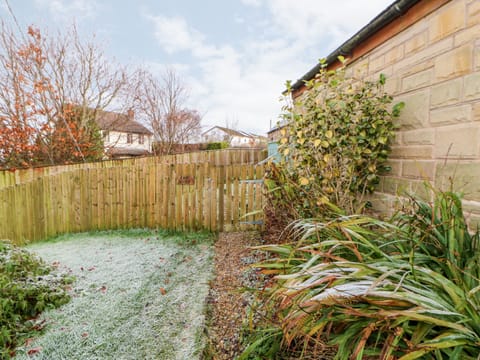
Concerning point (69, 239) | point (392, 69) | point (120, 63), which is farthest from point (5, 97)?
point (392, 69)

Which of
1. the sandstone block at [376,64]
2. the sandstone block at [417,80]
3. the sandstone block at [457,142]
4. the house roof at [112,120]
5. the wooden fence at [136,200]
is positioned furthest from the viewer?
the house roof at [112,120]

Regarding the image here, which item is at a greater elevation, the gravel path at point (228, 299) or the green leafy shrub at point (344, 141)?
the green leafy shrub at point (344, 141)

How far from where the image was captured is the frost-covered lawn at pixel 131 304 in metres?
1.92

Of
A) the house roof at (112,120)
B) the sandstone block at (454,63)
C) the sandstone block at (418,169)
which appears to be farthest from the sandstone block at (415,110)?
the house roof at (112,120)

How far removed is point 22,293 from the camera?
2.40 m

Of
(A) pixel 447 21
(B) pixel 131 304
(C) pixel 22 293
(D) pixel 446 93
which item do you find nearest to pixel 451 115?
(D) pixel 446 93

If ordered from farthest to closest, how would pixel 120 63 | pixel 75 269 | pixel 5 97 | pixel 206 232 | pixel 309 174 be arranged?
pixel 120 63 < pixel 5 97 < pixel 206 232 < pixel 75 269 < pixel 309 174

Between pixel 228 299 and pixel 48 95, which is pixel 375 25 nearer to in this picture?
pixel 228 299

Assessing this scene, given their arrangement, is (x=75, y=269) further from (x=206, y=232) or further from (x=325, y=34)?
(x=325, y=34)

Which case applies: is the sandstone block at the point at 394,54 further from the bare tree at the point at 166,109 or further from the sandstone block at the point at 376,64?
the bare tree at the point at 166,109

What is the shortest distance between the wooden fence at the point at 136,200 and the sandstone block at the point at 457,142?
2.88 metres

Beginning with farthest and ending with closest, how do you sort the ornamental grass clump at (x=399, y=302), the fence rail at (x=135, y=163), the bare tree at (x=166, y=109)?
1. the bare tree at (x=166, y=109)
2. the fence rail at (x=135, y=163)
3. the ornamental grass clump at (x=399, y=302)

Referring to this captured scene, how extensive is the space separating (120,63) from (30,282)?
10624 millimetres

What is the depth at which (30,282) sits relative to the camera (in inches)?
105
